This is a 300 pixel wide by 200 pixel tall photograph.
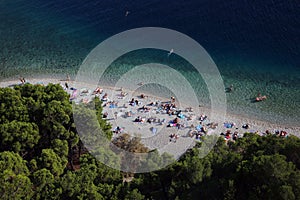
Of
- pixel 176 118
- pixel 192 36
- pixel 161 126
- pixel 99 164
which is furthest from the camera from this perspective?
pixel 192 36

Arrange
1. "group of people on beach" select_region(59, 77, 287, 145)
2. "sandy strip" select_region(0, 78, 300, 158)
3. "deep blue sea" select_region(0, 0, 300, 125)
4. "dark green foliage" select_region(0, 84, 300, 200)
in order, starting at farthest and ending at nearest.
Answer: "deep blue sea" select_region(0, 0, 300, 125), "group of people on beach" select_region(59, 77, 287, 145), "sandy strip" select_region(0, 78, 300, 158), "dark green foliage" select_region(0, 84, 300, 200)

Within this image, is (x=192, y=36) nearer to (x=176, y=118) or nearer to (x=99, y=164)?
(x=176, y=118)

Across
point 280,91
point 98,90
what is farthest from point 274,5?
point 98,90

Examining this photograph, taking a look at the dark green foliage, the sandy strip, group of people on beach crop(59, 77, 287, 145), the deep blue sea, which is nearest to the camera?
the dark green foliage

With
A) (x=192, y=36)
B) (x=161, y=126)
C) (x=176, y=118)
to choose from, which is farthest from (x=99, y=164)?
(x=192, y=36)

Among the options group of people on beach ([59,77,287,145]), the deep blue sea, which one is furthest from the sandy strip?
the deep blue sea

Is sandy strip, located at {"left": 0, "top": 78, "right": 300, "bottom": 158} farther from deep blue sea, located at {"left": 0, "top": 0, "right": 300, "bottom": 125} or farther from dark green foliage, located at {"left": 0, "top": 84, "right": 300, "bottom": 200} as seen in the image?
dark green foliage, located at {"left": 0, "top": 84, "right": 300, "bottom": 200}

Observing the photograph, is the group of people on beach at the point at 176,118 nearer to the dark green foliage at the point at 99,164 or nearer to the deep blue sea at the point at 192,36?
the deep blue sea at the point at 192,36
